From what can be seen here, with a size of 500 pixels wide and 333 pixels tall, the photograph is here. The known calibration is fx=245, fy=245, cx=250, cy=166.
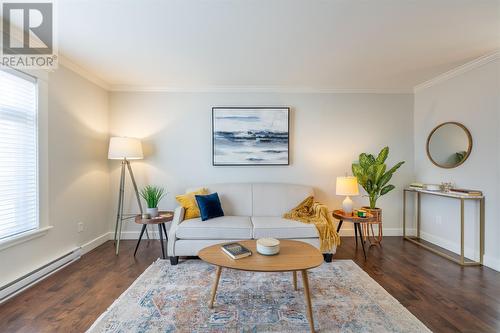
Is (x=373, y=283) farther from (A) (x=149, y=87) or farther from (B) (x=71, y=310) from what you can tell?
(A) (x=149, y=87)

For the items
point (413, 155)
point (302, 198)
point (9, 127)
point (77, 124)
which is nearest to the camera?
point (9, 127)

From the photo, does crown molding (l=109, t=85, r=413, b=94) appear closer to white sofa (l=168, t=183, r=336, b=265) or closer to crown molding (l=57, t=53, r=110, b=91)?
crown molding (l=57, t=53, r=110, b=91)

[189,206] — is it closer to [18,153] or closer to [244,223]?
[244,223]

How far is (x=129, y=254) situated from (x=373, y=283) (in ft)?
9.91

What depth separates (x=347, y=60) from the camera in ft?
9.97

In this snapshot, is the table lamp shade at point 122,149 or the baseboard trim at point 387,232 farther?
the baseboard trim at point 387,232

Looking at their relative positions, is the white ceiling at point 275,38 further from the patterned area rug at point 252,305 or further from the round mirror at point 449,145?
the patterned area rug at point 252,305

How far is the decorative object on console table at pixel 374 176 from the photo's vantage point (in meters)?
3.64

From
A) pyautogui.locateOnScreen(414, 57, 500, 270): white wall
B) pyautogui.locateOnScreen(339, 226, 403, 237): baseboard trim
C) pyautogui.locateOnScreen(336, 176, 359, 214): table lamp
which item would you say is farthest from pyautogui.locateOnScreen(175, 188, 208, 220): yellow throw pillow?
pyautogui.locateOnScreen(414, 57, 500, 270): white wall

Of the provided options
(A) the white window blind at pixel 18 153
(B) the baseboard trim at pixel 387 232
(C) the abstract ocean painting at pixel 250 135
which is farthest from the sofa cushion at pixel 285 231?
(A) the white window blind at pixel 18 153

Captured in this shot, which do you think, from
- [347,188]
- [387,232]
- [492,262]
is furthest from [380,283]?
[387,232]

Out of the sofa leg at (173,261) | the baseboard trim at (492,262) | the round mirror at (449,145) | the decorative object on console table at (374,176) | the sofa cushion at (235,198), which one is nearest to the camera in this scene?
the baseboard trim at (492,262)

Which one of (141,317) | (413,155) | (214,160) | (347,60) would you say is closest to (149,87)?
(214,160)
